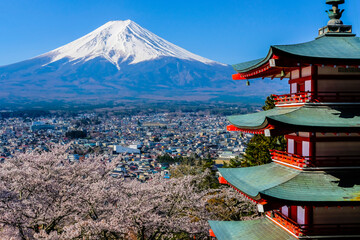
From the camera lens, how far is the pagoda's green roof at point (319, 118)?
7941 millimetres

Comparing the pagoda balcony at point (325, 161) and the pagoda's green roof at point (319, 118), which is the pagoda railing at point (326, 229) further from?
the pagoda's green roof at point (319, 118)

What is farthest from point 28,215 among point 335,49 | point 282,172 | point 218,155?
point 218,155

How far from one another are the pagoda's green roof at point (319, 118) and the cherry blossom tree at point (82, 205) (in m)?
6.97

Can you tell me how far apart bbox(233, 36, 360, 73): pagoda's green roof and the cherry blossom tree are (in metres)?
7.61

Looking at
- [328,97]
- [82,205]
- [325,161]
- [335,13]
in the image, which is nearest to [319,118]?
[328,97]

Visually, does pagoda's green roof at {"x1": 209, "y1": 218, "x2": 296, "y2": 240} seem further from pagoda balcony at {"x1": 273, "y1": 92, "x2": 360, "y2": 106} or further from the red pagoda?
pagoda balcony at {"x1": 273, "y1": 92, "x2": 360, "y2": 106}

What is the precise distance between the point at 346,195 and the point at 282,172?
1819mm

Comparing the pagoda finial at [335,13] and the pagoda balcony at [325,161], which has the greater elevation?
the pagoda finial at [335,13]

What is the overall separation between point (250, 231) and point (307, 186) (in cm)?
259

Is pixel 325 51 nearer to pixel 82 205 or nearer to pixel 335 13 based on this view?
pixel 335 13

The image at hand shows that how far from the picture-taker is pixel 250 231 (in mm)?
10117

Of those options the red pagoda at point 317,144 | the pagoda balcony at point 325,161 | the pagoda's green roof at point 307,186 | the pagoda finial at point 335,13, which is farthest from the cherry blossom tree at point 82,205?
the pagoda finial at point 335,13

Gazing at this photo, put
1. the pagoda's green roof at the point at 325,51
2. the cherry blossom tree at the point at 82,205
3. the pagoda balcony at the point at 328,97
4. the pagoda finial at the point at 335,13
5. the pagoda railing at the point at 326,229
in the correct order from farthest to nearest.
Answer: the cherry blossom tree at the point at 82,205, the pagoda finial at the point at 335,13, the pagoda balcony at the point at 328,97, the pagoda railing at the point at 326,229, the pagoda's green roof at the point at 325,51

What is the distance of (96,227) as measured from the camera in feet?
42.1
